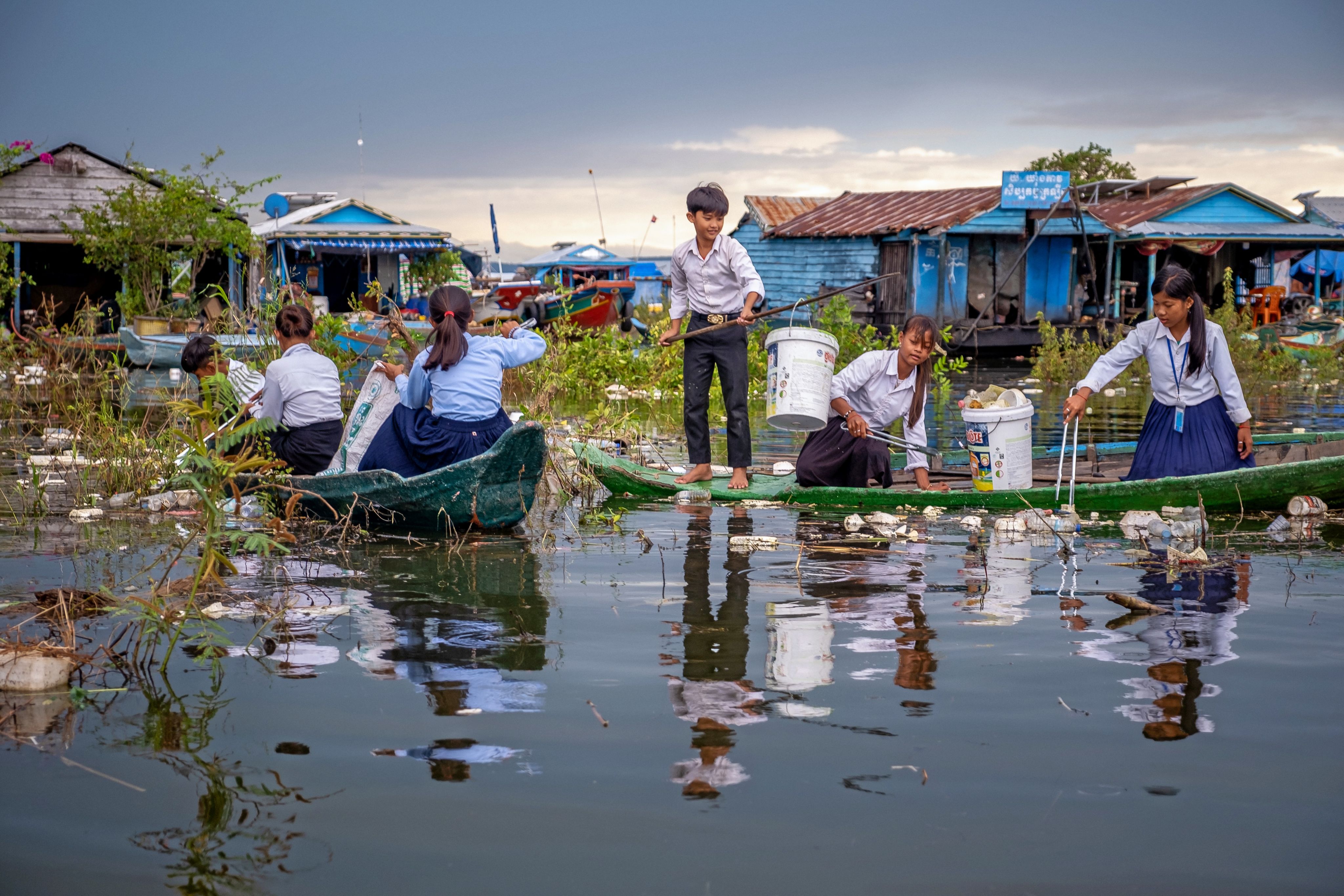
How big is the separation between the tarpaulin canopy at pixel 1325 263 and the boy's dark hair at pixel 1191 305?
2091cm

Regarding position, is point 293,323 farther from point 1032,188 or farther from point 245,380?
point 1032,188

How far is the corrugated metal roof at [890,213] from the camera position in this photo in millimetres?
19859

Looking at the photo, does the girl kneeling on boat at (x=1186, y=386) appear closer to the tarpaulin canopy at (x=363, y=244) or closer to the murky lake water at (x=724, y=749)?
the murky lake water at (x=724, y=749)

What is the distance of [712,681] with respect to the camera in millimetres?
3389

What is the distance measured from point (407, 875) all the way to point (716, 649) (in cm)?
156

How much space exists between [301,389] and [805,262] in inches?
703

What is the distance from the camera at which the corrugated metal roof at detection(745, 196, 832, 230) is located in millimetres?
24406

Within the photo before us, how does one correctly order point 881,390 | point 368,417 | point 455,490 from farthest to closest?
point 881,390, point 368,417, point 455,490

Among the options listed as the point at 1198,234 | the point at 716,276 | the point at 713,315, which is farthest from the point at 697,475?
the point at 1198,234

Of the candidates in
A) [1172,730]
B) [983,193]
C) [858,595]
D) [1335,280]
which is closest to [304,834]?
Answer: [1172,730]

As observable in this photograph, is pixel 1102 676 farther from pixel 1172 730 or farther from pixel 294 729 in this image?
pixel 294 729

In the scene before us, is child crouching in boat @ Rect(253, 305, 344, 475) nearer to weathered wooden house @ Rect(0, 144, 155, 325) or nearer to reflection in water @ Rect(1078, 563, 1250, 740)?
reflection in water @ Rect(1078, 563, 1250, 740)

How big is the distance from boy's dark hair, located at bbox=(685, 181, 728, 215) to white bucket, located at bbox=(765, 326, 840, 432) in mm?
762

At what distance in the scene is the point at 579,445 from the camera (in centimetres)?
700
